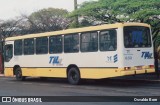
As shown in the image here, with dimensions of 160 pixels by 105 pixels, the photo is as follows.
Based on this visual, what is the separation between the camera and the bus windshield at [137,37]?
1786cm

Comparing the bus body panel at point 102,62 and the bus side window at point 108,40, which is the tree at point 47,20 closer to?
the bus body panel at point 102,62

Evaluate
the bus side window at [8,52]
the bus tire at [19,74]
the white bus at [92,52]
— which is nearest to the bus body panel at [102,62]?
the white bus at [92,52]

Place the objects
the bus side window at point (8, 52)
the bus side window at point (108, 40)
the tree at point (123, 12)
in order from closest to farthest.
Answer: the bus side window at point (108, 40) < the tree at point (123, 12) < the bus side window at point (8, 52)

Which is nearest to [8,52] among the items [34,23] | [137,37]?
[137,37]

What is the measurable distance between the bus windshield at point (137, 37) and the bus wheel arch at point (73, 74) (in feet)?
10.9

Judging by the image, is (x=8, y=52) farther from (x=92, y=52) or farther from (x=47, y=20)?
(x=47, y=20)

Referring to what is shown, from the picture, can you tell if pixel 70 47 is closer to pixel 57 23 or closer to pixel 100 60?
pixel 100 60

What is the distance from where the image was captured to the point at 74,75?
2009 cm

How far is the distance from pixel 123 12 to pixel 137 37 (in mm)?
5142

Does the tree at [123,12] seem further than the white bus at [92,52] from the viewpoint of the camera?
Yes

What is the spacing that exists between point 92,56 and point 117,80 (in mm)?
3442

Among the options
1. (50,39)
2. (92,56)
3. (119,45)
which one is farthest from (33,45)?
(119,45)

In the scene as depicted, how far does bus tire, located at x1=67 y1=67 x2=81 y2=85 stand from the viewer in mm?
19781

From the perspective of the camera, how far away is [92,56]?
744 inches
